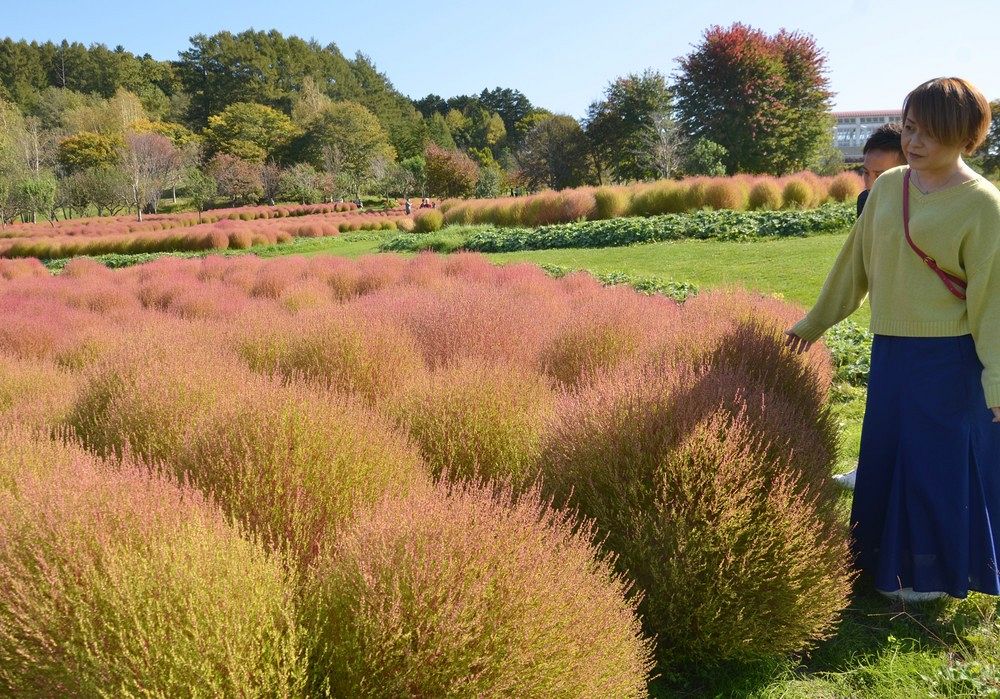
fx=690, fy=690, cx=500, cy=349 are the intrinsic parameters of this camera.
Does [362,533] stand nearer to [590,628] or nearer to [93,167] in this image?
[590,628]

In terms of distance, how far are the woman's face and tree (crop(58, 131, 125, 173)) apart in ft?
206

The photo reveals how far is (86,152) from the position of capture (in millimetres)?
54688

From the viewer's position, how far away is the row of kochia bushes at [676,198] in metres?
17.0

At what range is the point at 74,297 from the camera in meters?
8.62

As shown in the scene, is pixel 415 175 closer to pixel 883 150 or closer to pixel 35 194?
pixel 35 194

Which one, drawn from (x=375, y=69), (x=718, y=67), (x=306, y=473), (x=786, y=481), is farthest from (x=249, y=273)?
(x=375, y=69)

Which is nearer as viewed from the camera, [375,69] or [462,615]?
[462,615]

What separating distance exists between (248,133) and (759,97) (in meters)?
47.2

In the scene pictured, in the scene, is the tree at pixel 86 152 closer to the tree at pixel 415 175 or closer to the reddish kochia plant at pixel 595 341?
the tree at pixel 415 175

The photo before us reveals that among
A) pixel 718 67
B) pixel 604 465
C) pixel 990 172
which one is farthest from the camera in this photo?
pixel 990 172

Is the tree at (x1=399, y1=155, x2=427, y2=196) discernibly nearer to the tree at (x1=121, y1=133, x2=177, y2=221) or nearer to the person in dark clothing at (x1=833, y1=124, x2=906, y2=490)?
the tree at (x1=121, y1=133, x2=177, y2=221)

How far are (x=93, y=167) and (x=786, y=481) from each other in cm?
6230

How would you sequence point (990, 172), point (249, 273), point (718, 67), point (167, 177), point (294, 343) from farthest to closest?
point (167, 177), point (990, 172), point (718, 67), point (249, 273), point (294, 343)

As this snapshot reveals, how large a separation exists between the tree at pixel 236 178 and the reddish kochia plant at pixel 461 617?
54205 millimetres
